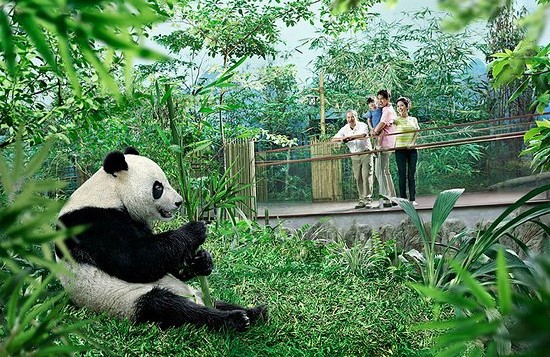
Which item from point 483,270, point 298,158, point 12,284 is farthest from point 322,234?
point 12,284

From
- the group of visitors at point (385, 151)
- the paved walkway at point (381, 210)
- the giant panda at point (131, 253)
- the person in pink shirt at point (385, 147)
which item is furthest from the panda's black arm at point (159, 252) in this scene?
the person in pink shirt at point (385, 147)

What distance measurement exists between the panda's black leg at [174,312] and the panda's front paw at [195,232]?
0.73 ft

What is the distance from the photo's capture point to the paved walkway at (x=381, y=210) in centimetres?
672

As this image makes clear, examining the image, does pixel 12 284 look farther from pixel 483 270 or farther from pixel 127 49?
pixel 483 270

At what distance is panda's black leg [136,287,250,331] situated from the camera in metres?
2.53

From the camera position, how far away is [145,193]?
2.61 m

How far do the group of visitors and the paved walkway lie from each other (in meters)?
0.16

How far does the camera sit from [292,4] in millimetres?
10031

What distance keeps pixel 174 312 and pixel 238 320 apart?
0.26 metres

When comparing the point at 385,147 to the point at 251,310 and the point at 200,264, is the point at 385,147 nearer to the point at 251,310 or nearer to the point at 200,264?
Answer: the point at 251,310

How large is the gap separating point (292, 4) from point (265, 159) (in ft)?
9.48

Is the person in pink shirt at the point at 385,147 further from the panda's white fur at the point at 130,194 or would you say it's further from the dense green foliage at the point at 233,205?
the panda's white fur at the point at 130,194

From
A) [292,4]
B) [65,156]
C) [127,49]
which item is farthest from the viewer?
[292,4]

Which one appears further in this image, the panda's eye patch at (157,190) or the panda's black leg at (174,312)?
the panda's eye patch at (157,190)
